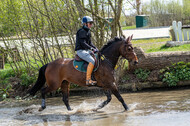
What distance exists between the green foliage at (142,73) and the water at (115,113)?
822 mm

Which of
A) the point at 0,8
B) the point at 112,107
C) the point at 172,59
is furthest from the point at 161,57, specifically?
the point at 0,8

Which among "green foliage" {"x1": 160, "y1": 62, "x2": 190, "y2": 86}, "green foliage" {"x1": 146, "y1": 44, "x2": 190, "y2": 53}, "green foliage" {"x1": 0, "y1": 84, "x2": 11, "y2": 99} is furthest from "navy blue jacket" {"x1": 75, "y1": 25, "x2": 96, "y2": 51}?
"green foliage" {"x1": 146, "y1": 44, "x2": 190, "y2": 53}

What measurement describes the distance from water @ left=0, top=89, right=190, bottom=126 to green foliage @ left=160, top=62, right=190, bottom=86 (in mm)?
466

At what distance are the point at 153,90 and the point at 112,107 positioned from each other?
256 cm

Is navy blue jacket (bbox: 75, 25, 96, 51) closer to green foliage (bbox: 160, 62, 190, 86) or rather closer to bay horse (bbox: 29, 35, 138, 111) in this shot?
bay horse (bbox: 29, 35, 138, 111)

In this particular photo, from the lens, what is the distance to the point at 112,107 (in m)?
8.26

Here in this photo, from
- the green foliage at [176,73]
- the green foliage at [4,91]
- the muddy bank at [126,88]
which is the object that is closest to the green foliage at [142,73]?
the muddy bank at [126,88]

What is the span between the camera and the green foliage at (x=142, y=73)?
410 inches

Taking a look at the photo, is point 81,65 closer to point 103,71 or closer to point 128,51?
point 103,71

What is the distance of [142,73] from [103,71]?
3.34 m

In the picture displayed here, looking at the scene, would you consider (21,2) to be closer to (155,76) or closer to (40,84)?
(40,84)

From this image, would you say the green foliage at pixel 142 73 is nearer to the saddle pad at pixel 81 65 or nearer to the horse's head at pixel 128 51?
the horse's head at pixel 128 51

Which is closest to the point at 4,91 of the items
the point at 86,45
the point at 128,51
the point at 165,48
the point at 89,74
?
the point at 89,74

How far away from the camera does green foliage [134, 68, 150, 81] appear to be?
1041 centimetres
